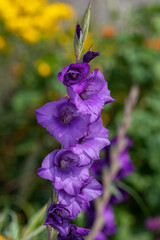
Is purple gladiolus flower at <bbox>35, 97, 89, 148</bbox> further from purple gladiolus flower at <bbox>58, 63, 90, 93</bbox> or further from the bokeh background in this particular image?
the bokeh background

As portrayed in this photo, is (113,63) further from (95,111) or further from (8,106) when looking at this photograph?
(95,111)

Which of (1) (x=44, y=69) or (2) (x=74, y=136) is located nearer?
(2) (x=74, y=136)

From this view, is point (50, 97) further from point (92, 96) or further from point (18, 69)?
point (92, 96)

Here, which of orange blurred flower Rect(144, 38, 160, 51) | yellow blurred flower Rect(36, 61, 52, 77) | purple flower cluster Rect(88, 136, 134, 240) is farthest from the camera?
orange blurred flower Rect(144, 38, 160, 51)

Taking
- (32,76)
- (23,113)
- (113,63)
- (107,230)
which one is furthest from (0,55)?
(107,230)

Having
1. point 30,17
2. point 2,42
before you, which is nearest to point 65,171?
point 2,42

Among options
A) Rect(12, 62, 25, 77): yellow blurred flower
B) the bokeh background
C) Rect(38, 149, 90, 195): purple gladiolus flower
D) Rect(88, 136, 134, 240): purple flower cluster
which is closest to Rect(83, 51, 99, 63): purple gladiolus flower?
Rect(38, 149, 90, 195): purple gladiolus flower
